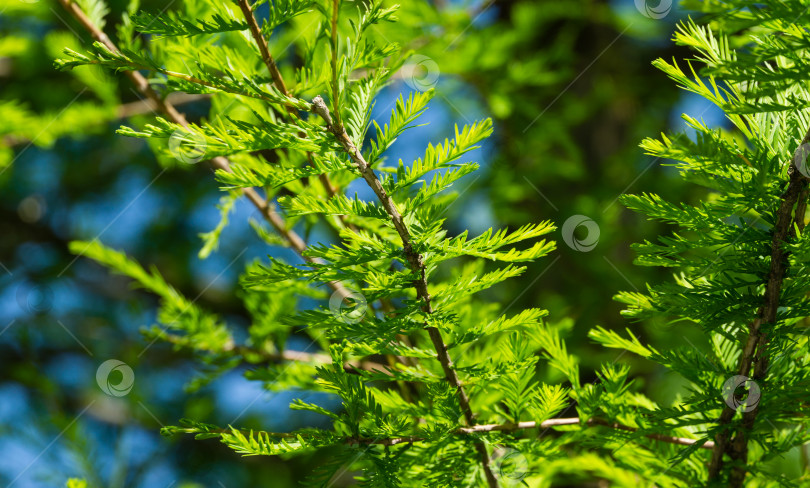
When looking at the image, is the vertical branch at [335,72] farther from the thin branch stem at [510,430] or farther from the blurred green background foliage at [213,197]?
the blurred green background foliage at [213,197]

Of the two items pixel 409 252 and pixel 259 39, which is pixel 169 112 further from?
pixel 409 252

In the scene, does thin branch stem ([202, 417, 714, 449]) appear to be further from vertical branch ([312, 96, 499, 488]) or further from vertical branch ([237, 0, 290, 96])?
vertical branch ([237, 0, 290, 96])

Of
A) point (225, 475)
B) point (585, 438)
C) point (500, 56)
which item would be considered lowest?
point (225, 475)

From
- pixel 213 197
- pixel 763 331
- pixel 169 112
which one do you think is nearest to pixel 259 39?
pixel 169 112

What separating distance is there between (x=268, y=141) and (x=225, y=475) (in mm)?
1914

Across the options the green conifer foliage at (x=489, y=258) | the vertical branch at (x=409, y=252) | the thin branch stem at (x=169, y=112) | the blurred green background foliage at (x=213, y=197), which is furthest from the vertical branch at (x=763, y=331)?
the blurred green background foliage at (x=213, y=197)

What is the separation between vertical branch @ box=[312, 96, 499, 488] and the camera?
0.59 metres

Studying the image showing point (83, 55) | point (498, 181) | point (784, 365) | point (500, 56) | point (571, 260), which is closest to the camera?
point (83, 55)

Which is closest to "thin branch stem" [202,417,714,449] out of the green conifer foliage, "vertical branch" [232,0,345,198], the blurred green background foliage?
the green conifer foliage

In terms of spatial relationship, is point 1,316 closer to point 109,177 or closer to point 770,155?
point 109,177

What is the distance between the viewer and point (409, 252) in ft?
2.05

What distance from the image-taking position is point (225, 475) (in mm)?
2199

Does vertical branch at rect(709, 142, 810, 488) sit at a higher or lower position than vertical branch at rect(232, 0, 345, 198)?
lower

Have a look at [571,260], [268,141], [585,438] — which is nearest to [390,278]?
[268,141]
